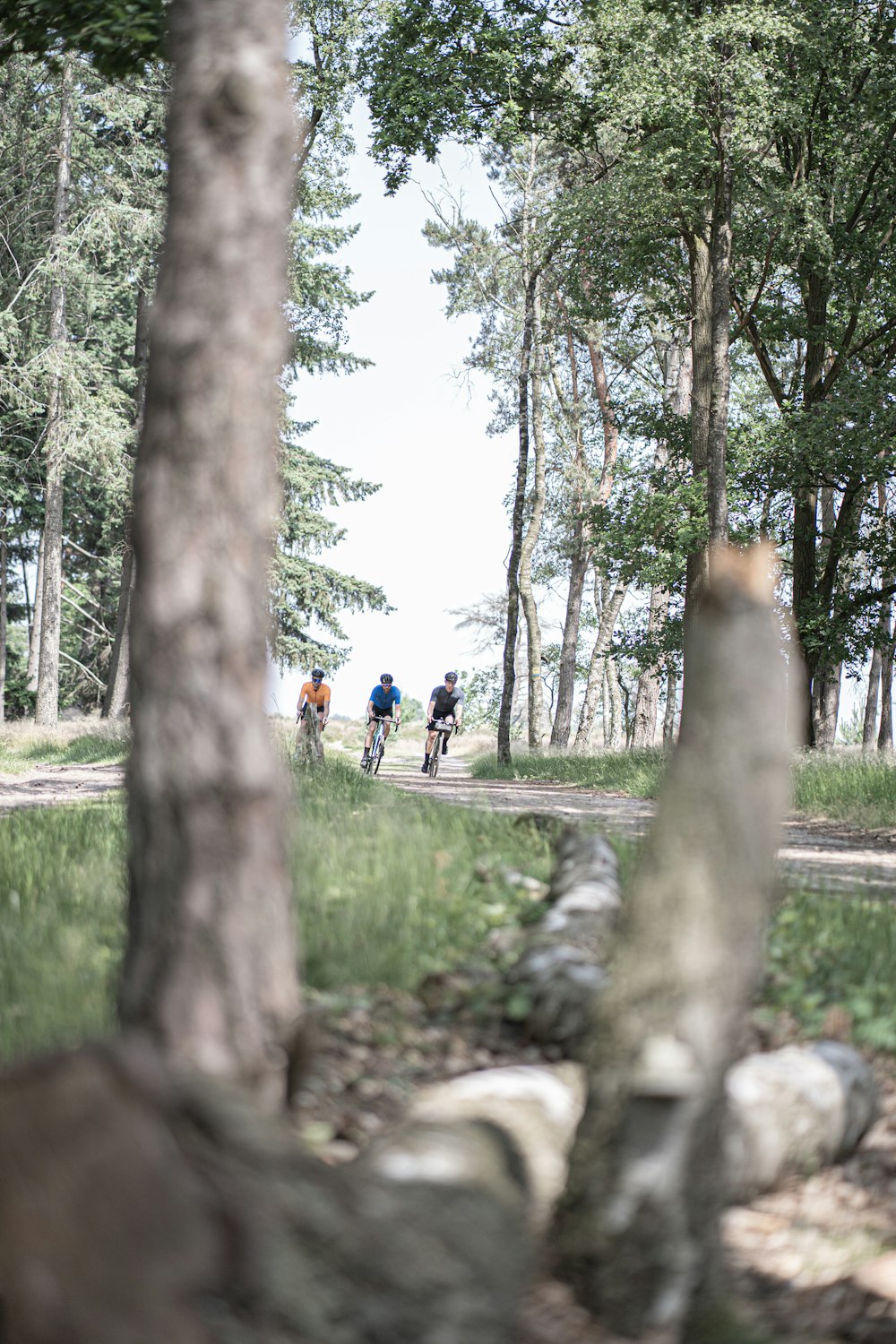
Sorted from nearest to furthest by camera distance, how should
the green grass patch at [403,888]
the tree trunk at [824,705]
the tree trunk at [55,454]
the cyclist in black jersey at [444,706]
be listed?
the green grass patch at [403,888] < the cyclist in black jersey at [444,706] < the tree trunk at [824,705] < the tree trunk at [55,454]

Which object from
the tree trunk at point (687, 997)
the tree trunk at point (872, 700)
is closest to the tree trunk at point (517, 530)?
the tree trunk at point (872, 700)

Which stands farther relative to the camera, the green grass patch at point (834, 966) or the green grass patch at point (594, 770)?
the green grass patch at point (594, 770)

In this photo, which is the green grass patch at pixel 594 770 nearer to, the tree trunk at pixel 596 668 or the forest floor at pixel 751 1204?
the tree trunk at pixel 596 668

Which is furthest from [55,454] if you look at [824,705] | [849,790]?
[849,790]

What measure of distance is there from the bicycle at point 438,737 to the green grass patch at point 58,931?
12905 millimetres

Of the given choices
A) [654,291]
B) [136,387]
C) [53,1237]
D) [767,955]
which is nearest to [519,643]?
[136,387]

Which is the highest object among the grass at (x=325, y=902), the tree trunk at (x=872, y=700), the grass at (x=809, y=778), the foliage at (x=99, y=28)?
the foliage at (x=99, y=28)

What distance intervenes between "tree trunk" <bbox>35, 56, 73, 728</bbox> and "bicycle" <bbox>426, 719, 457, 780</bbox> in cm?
1170

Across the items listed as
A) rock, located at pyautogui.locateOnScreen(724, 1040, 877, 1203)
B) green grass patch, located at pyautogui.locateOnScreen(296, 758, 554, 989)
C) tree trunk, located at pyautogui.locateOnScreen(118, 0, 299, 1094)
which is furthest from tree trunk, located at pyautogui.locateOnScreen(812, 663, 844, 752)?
tree trunk, located at pyautogui.locateOnScreen(118, 0, 299, 1094)

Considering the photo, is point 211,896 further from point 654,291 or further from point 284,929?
point 654,291

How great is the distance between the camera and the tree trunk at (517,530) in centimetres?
2306

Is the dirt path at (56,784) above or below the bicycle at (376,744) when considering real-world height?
below

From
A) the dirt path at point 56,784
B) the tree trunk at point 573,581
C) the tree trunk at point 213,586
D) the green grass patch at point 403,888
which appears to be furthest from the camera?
the tree trunk at point 573,581

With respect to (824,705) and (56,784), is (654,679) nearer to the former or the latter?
(824,705)
